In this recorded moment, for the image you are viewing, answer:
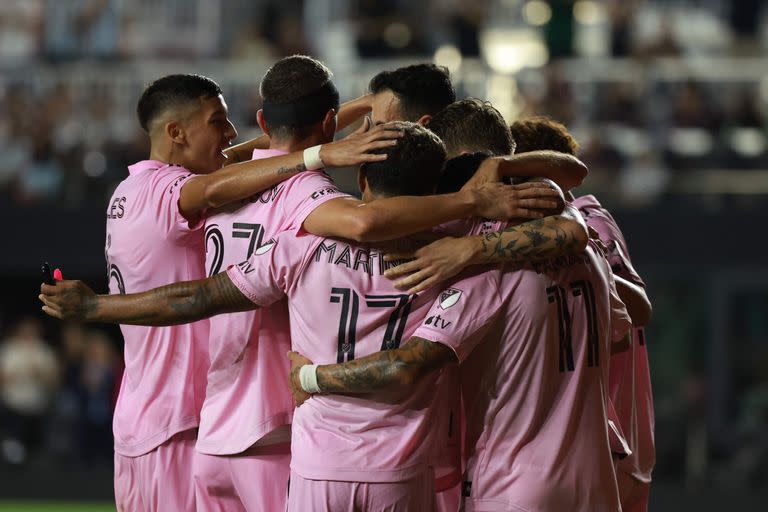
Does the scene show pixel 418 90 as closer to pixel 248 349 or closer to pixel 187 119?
pixel 187 119

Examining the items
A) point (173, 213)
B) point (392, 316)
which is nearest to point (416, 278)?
point (392, 316)

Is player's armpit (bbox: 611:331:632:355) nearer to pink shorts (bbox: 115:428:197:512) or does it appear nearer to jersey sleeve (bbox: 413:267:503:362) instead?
jersey sleeve (bbox: 413:267:503:362)

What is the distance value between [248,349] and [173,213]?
0.64 m

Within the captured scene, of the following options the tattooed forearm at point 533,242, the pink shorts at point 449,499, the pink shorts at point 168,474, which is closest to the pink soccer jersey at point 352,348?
the tattooed forearm at point 533,242

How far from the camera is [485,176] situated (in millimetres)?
4273

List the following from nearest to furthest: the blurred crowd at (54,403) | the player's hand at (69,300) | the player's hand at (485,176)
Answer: the player's hand at (485,176), the player's hand at (69,300), the blurred crowd at (54,403)

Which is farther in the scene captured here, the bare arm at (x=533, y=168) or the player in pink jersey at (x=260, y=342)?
the player in pink jersey at (x=260, y=342)

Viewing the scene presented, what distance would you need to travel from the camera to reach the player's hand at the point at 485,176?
4.25 metres

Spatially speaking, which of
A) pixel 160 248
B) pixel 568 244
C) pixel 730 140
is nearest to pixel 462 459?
pixel 568 244

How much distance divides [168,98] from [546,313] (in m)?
1.90

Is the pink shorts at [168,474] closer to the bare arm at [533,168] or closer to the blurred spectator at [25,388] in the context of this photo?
the bare arm at [533,168]

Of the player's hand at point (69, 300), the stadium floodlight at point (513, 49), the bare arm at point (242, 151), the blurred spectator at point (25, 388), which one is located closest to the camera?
the player's hand at point (69, 300)

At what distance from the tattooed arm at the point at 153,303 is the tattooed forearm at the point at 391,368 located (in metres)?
0.48

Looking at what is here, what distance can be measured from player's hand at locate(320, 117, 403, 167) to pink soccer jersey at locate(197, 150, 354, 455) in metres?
0.18
